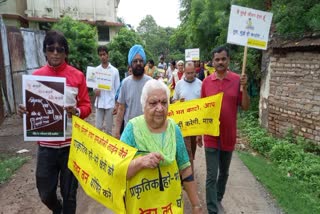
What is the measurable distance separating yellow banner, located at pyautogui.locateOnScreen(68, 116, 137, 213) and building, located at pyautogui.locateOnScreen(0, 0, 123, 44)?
26.3 metres

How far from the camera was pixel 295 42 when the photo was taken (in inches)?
328

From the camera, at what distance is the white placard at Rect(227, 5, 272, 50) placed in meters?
4.34

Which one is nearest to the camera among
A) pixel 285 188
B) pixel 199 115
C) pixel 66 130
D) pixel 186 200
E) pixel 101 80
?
pixel 66 130

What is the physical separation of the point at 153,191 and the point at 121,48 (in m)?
18.2

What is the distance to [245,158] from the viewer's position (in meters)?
7.43

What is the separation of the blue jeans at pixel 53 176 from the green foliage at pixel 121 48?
15831mm

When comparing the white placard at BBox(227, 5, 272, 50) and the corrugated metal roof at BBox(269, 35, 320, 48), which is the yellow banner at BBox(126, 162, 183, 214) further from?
the corrugated metal roof at BBox(269, 35, 320, 48)

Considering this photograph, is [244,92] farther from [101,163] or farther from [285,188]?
[285,188]

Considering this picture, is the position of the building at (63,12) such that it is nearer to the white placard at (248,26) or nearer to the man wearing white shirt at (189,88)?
the man wearing white shirt at (189,88)

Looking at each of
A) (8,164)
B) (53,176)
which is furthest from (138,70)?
(8,164)

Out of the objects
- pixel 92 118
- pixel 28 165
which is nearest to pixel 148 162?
pixel 28 165

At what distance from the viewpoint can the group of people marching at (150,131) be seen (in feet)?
7.95

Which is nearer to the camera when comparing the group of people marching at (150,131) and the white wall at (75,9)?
the group of people marching at (150,131)

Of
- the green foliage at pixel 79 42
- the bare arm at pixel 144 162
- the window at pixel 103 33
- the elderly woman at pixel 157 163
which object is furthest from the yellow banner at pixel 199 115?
the window at pixel 103 33
